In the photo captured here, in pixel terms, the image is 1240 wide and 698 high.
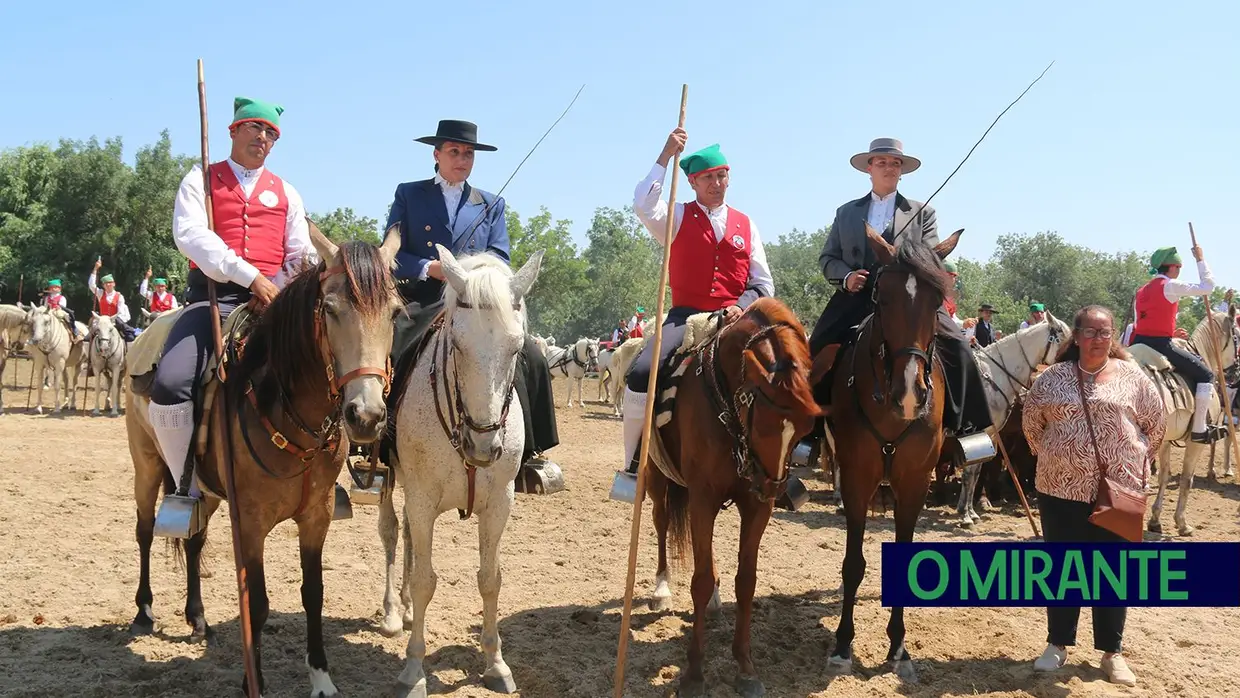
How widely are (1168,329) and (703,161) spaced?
24.2 ft

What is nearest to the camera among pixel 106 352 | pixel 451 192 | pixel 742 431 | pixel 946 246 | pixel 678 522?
pixel 742 431

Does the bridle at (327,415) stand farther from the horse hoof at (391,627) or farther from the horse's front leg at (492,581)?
the horse hoof at (391,627)

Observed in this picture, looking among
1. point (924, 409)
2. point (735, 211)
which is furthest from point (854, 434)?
point (735, 211)

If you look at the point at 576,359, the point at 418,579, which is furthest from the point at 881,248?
the point at 576,359

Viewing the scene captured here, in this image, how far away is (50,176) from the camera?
36625 mm

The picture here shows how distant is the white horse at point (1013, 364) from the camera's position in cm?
1038

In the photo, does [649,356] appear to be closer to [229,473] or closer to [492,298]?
[492,298]

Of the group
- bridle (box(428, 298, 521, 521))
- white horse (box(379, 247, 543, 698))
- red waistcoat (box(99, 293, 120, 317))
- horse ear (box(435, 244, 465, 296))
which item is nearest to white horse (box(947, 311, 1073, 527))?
white horse (box(379, 247, 543, 698))

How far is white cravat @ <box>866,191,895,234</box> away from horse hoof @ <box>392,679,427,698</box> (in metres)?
4.26

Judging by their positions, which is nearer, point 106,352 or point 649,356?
point 649,356

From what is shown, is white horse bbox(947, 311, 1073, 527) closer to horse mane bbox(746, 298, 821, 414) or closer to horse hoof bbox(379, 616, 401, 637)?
horse mane bbox(746, 298, 821, 414)

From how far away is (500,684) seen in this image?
4980 millimetres

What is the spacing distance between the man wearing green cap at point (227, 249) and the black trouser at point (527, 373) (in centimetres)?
69

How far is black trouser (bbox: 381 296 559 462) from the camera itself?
17.4ft
